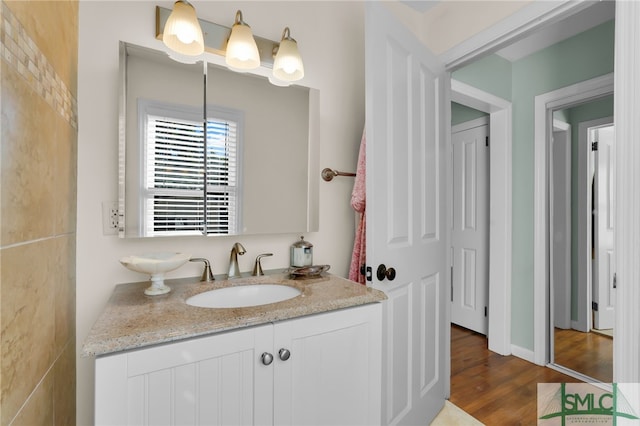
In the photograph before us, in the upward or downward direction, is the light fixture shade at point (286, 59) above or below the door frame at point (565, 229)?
above

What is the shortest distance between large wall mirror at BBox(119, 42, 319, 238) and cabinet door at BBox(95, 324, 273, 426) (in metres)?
0.57

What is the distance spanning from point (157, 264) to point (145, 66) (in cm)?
77

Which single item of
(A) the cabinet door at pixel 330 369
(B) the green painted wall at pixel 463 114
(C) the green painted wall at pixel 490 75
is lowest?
(A) the cabinet door at pixel 330 369

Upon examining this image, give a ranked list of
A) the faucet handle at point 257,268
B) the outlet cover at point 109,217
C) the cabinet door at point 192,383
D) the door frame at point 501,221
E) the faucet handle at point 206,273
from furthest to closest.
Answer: the door frame at point 501,221 < the faucet handle at point 257,268 < the faucet handle at point 206,273 < the outlet cover at point 109,217 < the cabinet door at point 192,383

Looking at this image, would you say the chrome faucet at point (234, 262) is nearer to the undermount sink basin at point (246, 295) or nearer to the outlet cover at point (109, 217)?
the undermount sink basin at point (246, 295)

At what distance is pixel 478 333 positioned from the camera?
296 centimetres

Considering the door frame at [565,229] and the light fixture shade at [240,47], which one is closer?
the light fixture shade at [240,47]

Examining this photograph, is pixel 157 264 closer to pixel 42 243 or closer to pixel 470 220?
pixel 42 243

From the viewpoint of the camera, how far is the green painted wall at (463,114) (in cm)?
288

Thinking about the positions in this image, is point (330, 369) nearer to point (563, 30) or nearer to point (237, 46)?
point (237, 46)

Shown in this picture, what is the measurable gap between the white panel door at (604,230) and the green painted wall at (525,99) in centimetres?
95

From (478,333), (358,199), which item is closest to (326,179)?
(358,199)

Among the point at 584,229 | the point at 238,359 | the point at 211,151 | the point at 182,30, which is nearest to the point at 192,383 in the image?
the point at 238,359

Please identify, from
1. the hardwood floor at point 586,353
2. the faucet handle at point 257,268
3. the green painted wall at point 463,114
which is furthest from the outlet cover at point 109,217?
the hardwood floor at point 586,353
